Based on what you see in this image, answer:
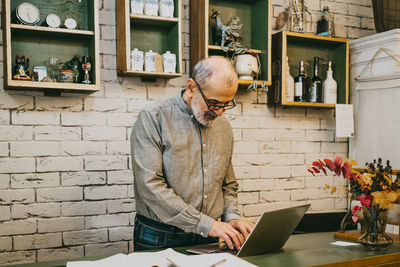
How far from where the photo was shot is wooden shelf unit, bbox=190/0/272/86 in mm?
2674

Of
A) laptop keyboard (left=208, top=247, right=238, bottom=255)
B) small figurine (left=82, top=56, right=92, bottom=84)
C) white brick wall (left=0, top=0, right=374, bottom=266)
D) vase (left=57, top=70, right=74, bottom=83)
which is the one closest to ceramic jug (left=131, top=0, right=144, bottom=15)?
white brick wall (left=0, top=0, right=374, bottom=266)

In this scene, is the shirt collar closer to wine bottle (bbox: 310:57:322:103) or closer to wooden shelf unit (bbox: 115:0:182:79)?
wooden shelf unit (bbox: 115:0:182:79)

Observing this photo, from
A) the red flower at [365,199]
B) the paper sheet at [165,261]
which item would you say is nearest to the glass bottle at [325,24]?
the red flower at [365,199]

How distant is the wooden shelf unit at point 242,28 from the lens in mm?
2674

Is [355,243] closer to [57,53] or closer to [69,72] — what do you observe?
[69,72]

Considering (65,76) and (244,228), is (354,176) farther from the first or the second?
(65,76)

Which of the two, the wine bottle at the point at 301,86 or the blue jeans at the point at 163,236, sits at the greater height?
the wine bottle at the point at 301,86

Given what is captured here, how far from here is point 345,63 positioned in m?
3.22

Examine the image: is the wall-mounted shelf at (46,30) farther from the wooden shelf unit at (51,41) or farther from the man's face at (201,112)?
the man's face at (201,112)

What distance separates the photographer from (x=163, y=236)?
6.51ft

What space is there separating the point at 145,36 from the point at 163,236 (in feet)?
4.36

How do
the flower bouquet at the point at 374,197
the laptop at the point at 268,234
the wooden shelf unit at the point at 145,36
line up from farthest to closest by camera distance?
the wooden shelf unit at the point at 145,36
the flower bouquet at the point at 374,197
the laptop at the point at 268,234

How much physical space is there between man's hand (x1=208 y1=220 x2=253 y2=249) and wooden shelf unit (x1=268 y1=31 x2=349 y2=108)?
4.30 feet

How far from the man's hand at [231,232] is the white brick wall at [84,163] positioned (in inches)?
40.9
